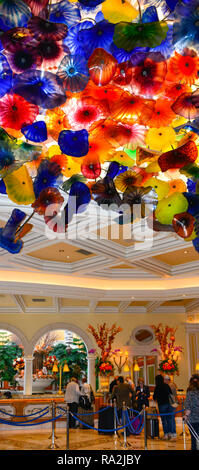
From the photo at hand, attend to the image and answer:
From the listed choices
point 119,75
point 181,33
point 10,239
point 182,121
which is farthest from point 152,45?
point 10,239

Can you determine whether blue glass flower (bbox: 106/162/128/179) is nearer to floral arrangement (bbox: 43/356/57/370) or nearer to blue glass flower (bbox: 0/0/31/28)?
blue glass flower (bbox: 0/0/31/28)

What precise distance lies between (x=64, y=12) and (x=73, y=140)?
71 cm

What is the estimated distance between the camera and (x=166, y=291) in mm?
13008

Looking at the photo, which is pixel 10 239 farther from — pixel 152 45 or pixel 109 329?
pixel 109 329

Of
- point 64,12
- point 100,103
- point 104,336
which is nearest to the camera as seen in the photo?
point 64,12

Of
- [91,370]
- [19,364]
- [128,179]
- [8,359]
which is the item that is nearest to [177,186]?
[128,179]

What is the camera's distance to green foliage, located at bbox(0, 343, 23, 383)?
16609 millimetres

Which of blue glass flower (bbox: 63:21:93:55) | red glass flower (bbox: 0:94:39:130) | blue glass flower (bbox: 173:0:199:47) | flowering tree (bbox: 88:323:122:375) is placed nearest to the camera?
blue glass flower (bbox: 173:0:199:47)

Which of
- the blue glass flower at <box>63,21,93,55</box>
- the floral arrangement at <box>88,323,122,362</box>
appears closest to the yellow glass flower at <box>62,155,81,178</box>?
the blue glass flower at <box>63,21,93,55</box>

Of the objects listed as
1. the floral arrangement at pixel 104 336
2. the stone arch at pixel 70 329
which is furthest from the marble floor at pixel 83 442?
the stone arch at pixel 70 329

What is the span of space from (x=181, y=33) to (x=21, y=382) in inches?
671

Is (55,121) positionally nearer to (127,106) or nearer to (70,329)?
(127,106)

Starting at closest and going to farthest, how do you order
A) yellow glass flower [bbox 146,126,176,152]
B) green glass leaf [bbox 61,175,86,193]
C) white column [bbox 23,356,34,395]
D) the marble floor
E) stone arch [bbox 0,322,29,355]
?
yellow glass flower [bbox 146,126,176,152] → green glass leaf [bbox 61,175,86,193] → the marble floor → white column [bbox 23,356,34,395] → stone arch [bbox 0,322,29,355]

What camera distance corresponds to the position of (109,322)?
1536cm
